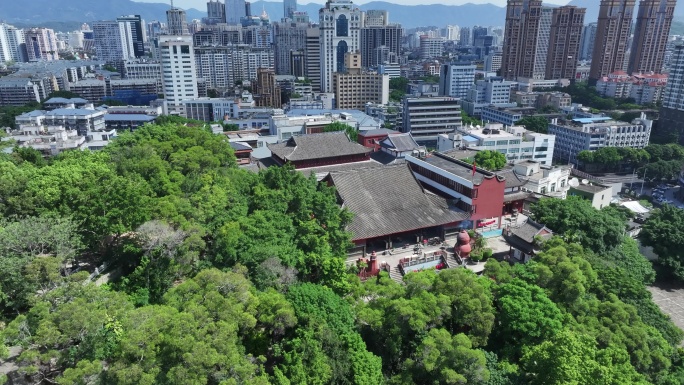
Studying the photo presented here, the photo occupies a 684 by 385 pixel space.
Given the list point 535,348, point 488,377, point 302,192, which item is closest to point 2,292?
point 302,192

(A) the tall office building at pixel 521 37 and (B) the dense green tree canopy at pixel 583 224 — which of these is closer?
(B) the dense green tree canopy at pixel 583 224

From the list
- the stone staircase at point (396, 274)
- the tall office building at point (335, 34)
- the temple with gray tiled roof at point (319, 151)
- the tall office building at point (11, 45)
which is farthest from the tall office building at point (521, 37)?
the tall office building at point (11, 45)

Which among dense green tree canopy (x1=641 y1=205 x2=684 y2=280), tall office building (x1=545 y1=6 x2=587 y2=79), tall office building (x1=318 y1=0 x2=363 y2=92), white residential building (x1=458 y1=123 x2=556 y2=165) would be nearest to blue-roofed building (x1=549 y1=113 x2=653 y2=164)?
white residential building (x1=458 y1=123 x2=556 y2=165)

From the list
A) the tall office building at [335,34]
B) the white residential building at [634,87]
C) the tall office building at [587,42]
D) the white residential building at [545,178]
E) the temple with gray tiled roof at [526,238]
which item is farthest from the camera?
the tall office building at [587,42]

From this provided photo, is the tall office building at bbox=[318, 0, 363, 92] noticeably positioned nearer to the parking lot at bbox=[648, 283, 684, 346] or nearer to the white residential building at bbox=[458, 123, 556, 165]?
the white residential building at bbox=[458, 123, 556, 165]

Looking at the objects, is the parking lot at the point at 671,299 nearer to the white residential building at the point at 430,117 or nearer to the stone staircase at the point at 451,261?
the stone staircase at the point at 451,261

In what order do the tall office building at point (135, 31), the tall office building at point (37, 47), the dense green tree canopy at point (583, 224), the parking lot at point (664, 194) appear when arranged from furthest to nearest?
the tall office building at point (37, 47) → the tall office building at point (135, 31) → the parking lot at point (664, 194) → the dense green tree canopy at point (583, 224)

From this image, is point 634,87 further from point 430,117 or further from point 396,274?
point 396,274
